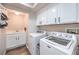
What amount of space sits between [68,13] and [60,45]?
0.49 m

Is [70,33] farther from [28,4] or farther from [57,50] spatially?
[28,4]

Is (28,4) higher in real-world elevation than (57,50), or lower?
higher

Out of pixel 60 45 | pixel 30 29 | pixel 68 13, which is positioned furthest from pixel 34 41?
pixel 68 13

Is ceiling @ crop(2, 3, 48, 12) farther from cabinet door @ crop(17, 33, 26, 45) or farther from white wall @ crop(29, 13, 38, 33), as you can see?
cabinet door @ crop(17, 33, 26, 45)

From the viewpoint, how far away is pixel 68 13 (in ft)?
3.47

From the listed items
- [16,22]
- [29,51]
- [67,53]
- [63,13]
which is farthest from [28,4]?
[67,53]

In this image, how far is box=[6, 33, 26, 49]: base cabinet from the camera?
114cm

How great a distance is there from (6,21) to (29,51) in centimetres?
54

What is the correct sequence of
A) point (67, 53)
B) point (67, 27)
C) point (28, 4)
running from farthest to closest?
point (67, 27)
point (28, 4)
point (67, 53)

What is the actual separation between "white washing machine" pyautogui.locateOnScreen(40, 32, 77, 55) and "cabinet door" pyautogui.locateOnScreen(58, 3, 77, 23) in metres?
0.23

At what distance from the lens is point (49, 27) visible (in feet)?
4.74

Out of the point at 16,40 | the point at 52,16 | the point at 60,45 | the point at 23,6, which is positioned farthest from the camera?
the point at 52,16

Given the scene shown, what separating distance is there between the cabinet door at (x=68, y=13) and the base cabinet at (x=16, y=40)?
0.69 m

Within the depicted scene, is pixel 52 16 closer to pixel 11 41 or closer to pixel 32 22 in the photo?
pixel 32 22
